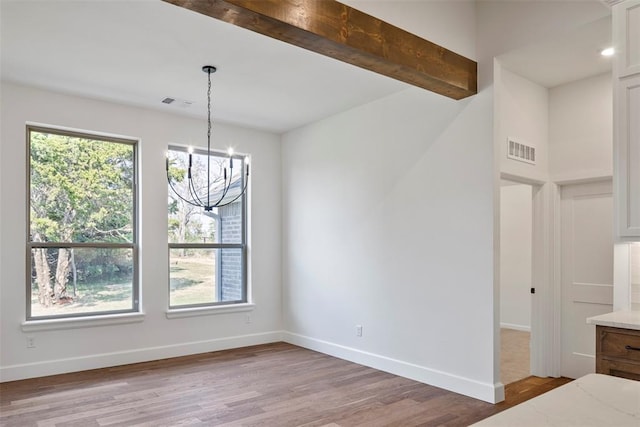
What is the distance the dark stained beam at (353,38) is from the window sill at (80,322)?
3.77m

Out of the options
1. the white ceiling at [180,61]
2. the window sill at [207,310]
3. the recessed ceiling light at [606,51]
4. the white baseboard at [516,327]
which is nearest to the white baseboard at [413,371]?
the window sill at [207,310]

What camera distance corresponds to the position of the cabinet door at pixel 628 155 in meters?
2.89

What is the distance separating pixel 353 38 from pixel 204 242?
3785 millimetres

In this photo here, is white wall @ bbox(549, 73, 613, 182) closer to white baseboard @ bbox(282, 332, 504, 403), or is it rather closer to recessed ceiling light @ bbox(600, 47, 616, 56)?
recessed ceiling light @ bbox(600, 47, 616, 56)

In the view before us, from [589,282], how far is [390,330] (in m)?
1.99

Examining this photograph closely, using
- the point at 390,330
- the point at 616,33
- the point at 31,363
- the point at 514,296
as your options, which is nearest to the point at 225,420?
the point at 390,330

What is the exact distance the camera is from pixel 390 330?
4832mm

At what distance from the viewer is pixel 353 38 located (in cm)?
306

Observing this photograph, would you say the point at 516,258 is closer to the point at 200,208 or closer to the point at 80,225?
the point at 200,208

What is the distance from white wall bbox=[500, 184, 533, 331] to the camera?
7.40 m

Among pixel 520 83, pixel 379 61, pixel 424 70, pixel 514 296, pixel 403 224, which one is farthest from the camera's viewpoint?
pixel 514 296

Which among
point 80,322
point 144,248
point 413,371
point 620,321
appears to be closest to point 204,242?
point 144,248

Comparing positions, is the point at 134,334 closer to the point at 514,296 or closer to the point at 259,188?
the point at 259,188

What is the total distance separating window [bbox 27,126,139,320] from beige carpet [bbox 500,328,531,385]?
4.20m
